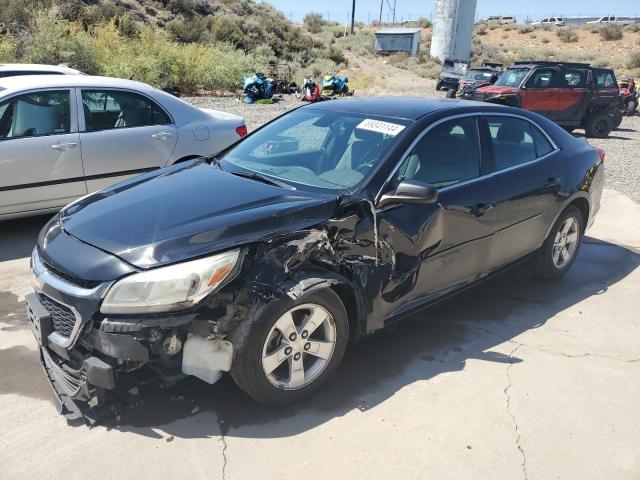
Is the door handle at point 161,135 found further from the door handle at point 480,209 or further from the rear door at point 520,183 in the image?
the door handle at point 480,209

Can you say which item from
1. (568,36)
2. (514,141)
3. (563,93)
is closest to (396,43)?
(568,36)

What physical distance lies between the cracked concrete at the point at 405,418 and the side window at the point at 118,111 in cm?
233

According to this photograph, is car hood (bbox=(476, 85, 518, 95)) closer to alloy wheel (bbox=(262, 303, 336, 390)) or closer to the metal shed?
alloy wheel (bbox=(262, 303, 336, 390))

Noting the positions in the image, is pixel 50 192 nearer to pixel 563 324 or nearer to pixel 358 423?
pixel 358 423

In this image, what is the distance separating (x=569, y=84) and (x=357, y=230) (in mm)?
13775

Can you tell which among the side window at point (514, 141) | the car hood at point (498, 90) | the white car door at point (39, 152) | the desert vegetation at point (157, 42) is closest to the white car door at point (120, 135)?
the white car door at point (39, 152)

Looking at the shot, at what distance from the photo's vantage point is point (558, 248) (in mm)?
4875

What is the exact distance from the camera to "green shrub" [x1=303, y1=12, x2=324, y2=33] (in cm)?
4909

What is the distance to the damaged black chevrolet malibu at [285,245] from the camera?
8.71 feet

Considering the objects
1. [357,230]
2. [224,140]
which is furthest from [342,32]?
[357,230]

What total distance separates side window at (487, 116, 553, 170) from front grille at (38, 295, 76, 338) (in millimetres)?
2962

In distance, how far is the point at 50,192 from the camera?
5.45 meters

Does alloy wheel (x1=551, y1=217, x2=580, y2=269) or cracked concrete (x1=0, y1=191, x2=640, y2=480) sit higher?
alloy wheel (x1=551, y1=217, x2=580, y2=269)

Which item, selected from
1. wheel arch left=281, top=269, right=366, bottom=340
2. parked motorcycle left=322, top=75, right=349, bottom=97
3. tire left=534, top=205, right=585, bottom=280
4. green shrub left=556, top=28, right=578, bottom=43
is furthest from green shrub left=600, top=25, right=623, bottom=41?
wheel arch left=281, top=269, right=366, bottom=340
